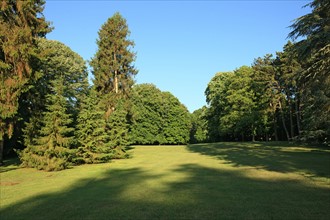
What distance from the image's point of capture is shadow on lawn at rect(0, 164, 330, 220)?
804 centimetres

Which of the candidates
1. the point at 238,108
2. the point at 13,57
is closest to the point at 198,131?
the point at 238,108

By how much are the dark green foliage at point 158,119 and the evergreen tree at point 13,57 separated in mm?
41766

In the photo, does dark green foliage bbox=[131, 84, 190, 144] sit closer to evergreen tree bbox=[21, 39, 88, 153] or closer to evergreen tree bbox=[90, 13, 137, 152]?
evergreen tree bbox=[21, 39, 88, 153]

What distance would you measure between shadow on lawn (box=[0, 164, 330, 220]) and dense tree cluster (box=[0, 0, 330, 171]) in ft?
15.3

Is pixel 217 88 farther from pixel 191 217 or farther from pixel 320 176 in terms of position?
pixel 191 217

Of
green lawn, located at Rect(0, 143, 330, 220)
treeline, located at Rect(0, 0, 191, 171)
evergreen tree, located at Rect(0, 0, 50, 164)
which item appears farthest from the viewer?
treeline, located at Rect(0, 0, 191, 171)

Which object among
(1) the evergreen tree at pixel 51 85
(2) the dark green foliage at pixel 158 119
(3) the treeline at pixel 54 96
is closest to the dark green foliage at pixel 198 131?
(2) the dark green foliage at pixel 158 119

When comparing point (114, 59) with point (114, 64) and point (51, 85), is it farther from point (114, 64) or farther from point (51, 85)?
point (51, 85)

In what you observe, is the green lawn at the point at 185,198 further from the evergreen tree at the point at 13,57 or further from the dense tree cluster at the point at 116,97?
the evergreen tree at the point at 13,57

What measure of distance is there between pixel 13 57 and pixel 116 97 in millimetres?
16575

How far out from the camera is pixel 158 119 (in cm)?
6625

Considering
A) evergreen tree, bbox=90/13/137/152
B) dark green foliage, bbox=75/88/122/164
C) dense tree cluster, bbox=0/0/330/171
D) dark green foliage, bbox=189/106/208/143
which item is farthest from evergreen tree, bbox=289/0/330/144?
dark green foliage, bbox=189/106/208/143

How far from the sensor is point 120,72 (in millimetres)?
39844

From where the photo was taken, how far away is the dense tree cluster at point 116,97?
16.7 metres
